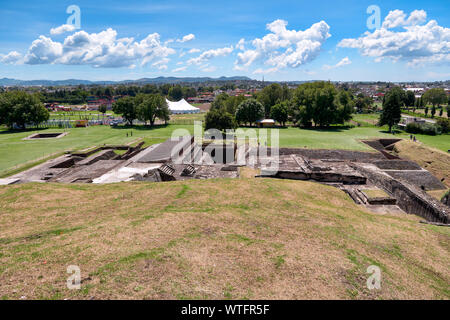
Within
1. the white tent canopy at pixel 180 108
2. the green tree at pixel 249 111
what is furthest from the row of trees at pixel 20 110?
the green tree at pixel 249 111

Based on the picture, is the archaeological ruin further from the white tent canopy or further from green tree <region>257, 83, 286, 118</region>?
the white tent canopy

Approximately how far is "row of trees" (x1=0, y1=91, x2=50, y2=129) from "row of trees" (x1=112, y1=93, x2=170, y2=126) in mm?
12901

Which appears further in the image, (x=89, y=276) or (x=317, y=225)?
(x=317, y=225)

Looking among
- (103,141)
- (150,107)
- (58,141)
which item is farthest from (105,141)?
(150,107)

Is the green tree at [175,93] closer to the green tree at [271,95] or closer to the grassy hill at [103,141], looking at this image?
the green tree at [271,95]

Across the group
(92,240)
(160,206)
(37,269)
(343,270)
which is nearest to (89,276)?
(37,269)

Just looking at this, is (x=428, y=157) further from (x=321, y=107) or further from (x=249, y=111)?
(x=249, y=111)

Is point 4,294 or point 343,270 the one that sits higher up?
point 4,294

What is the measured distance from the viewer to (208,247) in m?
7.67

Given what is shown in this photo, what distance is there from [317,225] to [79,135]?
42218mm

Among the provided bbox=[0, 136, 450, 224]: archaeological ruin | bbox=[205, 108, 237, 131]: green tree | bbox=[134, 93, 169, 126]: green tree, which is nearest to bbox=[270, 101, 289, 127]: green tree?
bbox=[205, 108, 237, 131]: green tree

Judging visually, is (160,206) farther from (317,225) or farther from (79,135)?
(79,135)
